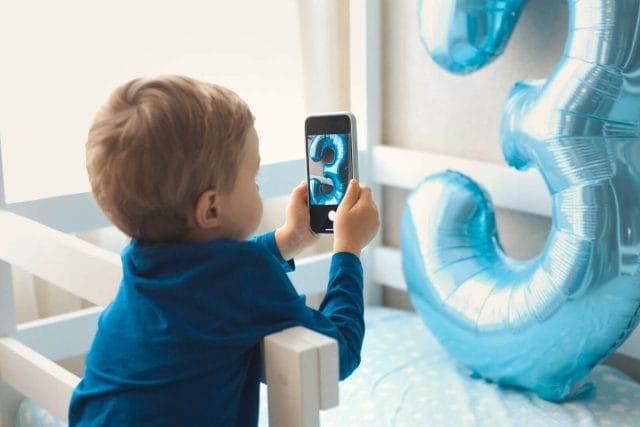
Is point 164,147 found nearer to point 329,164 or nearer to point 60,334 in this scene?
point 329,164

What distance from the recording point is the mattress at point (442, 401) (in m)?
1.36

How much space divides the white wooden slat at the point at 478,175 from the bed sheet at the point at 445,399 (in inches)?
11.1

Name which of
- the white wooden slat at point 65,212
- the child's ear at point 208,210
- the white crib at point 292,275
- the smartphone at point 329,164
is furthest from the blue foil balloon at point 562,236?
the child's ear at point 208,210

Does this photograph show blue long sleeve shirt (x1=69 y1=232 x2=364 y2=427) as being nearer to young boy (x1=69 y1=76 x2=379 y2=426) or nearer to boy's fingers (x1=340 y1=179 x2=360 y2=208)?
young boy (x1=69 y1=76 x2=379 y2=426)

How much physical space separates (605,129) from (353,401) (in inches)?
21.7

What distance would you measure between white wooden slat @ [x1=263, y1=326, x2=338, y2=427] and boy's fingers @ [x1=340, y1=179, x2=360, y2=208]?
161mm

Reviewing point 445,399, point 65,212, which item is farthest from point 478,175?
point 65,212

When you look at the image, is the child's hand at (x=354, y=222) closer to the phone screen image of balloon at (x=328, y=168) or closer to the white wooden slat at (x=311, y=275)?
the phone screen image of balloon at (x=328, y=168)

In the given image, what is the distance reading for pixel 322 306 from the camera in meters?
0.89

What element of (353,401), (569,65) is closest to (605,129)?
(569,65)

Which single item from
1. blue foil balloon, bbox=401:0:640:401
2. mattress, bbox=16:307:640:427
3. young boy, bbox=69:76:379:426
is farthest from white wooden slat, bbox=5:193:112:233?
young boy, bbox=69:76:379:426

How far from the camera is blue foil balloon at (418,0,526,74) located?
4.78 feet

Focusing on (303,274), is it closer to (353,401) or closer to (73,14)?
(353,401)

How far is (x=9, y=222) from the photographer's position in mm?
1268
